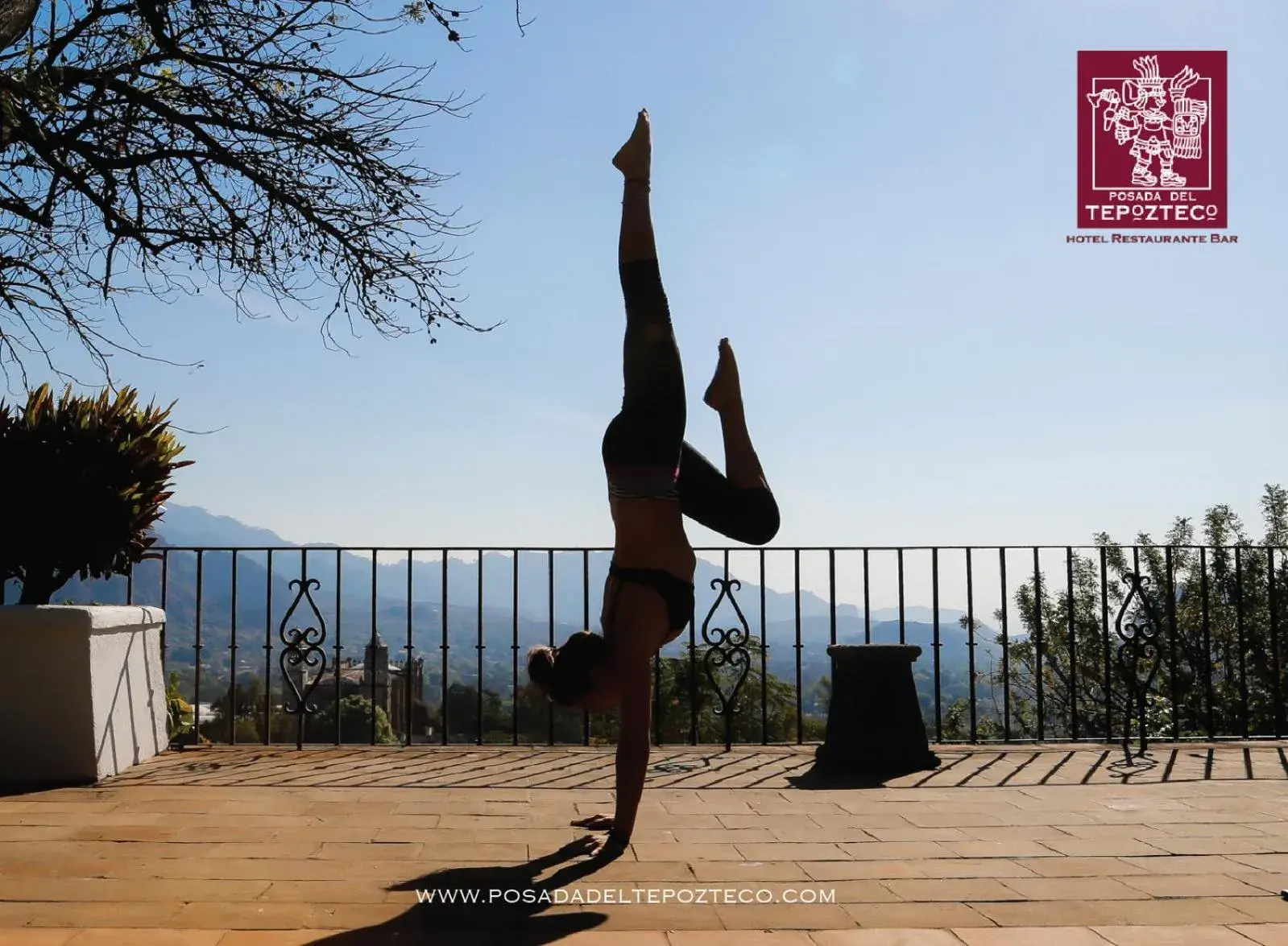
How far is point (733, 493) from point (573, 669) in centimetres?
70

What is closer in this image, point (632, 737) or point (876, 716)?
point (632, 737)

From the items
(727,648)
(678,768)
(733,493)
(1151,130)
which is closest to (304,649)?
(678,768)

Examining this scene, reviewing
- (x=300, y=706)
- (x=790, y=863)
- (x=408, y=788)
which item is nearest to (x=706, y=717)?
(x=300, y=706)

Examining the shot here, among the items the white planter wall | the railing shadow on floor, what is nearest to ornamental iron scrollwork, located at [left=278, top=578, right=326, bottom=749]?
the railing shadow on floor

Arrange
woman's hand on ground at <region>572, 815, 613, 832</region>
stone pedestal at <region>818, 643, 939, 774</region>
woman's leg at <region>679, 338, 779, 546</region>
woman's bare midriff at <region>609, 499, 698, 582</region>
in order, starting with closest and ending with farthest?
1. woman's bare midriff at <region>609, 499, 698, 582</region>
2. woman's leg at <region>679, 338, 779, 546</region>
3. woman's hand on ground at <region>572, 815, 613, 832</region>
4. stone pedestal at <region>818, 643, 939, 774</region>

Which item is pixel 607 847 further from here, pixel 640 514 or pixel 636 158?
pixel 636 158

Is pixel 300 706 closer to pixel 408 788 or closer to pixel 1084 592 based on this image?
pixel 408 788

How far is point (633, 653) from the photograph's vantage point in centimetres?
276

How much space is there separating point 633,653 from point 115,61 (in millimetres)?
3820

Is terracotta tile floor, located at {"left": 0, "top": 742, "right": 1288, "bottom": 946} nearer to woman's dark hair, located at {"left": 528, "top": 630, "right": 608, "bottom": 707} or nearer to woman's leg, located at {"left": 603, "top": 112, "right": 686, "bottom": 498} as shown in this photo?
woman's dark hair, located at {"left": 528, "top": 630, "right": 608, "bottom": 707}

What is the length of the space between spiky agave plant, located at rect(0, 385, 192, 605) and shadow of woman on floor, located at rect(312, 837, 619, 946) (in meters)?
2.49

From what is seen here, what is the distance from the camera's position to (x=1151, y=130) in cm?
619

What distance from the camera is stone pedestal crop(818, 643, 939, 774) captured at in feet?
15.3

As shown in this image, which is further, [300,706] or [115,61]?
[300,706]
